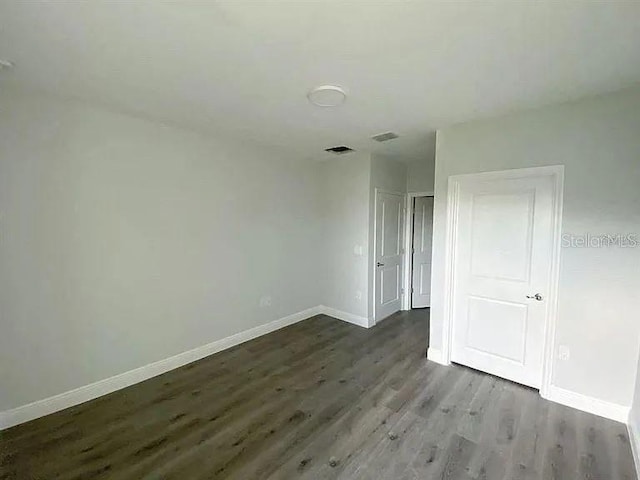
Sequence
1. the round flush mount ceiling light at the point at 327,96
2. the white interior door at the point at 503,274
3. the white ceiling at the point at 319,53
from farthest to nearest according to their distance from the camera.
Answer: the white interior door at the point at 503,274 < the round flush mount ceiling light at the point at 327,96 < the white ceiling at the point at 319,53

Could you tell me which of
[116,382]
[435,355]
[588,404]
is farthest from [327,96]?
[588,404]

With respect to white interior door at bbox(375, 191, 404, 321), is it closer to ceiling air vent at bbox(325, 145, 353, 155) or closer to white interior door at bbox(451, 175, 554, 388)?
ceiling air vent at bbox(325, 145, 353, 155)

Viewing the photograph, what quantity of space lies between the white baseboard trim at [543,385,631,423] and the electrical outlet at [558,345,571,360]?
0.28 meters

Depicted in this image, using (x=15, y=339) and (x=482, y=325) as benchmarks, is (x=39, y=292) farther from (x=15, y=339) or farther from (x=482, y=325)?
(x=482, y=325)

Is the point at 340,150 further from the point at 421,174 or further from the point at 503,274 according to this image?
the point at 503,274

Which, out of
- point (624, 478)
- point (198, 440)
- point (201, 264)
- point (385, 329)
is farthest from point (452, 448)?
point (201, 264)

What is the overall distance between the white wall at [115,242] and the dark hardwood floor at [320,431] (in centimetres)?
45

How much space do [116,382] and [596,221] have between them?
14.4ft

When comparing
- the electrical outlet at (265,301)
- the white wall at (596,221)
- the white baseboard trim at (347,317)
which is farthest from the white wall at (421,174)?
the electrical outlet at (265,301)

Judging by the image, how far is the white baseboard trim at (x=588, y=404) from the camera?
2344 mm

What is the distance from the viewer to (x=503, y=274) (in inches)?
115

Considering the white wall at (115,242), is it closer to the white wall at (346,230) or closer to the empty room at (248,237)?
the empty room at (248,237)

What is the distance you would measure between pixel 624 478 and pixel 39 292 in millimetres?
4244

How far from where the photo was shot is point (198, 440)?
7.12ft
